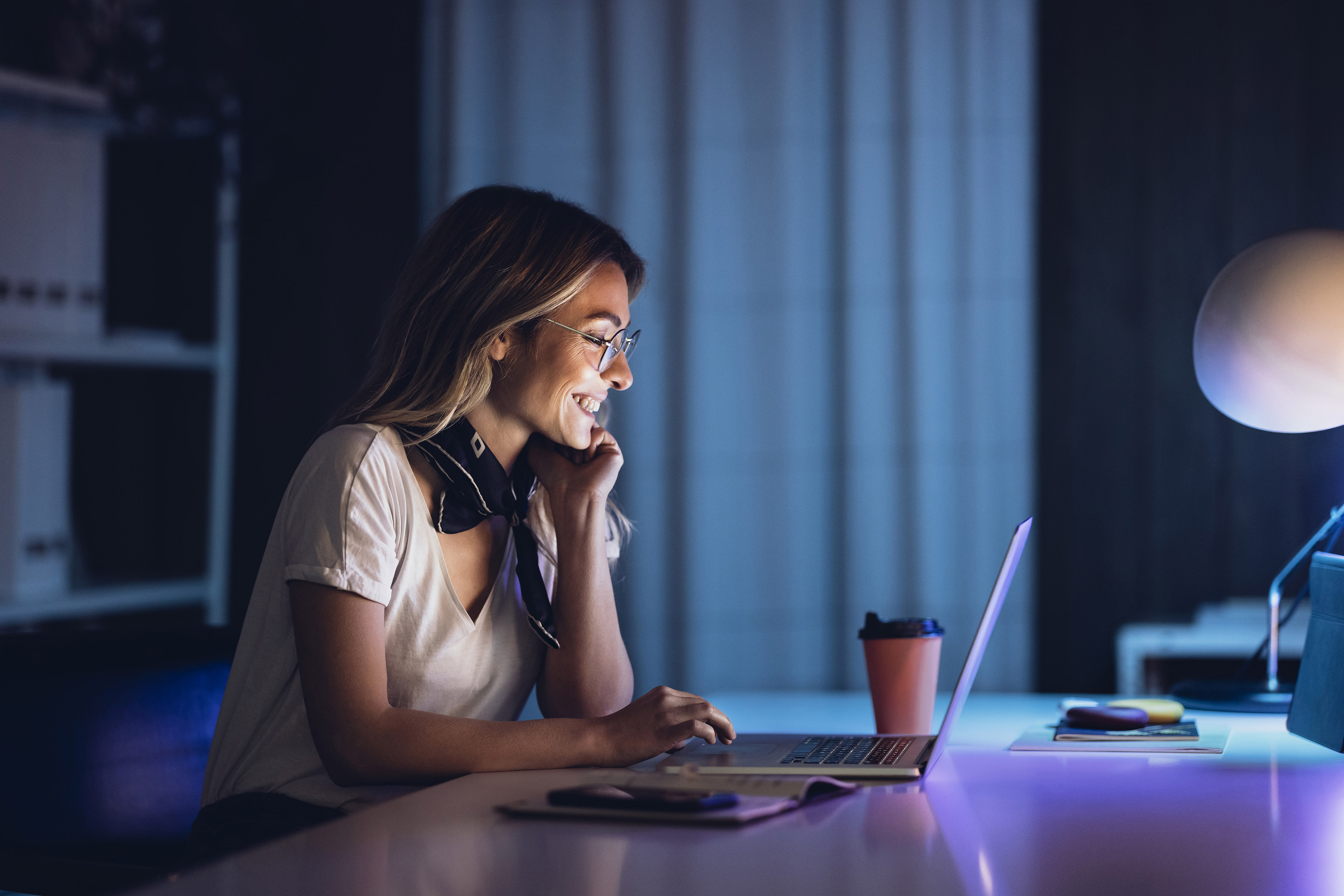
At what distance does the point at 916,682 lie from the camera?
128cm

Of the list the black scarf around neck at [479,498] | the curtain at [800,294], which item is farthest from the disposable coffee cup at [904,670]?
the curtain at [800,294]

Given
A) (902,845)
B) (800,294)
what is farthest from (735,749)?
(800,294)

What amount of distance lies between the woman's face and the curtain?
4.53ft

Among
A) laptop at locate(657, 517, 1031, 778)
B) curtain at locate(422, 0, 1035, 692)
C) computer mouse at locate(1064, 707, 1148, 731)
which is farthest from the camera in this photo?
curtain at locate(422, 0, 1035, 692)

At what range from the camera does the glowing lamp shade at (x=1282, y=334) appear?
127 centimetres

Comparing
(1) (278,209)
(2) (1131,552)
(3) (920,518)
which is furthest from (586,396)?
(1) (278,209)

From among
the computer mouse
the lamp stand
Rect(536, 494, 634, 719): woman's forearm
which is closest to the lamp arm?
the lamp stand

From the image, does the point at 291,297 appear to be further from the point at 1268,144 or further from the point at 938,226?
the point at 1268,144

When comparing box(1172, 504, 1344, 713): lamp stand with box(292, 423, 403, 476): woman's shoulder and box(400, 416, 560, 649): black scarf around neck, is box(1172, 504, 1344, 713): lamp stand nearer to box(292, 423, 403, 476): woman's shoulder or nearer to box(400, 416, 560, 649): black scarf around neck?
box(400, 416, 560, 649): black scarf around neck

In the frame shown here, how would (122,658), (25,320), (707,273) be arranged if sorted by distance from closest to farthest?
(122,658)
(25,320)
(707,273)

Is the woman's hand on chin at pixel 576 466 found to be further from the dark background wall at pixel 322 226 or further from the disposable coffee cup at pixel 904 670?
the dark background wall at pixel 322 226

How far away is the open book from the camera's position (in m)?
0.83

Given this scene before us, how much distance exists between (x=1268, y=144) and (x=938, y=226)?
71 cm

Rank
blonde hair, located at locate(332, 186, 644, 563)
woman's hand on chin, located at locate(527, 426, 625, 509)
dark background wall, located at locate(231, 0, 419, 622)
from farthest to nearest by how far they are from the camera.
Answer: dark background wall, located at locate(231, 0, 419, 622) → woman's hand on chin, located at locate(527, 426, 625, 509) → blonde hair, located at locate(332, 186, 644, 563)
